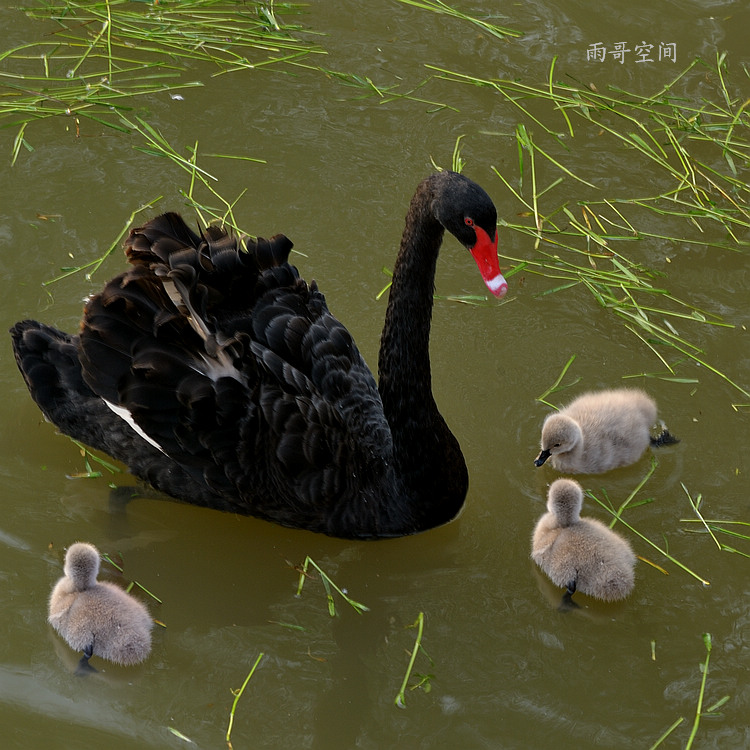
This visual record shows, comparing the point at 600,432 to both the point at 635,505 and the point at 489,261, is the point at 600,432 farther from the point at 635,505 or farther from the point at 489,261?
the point at 489,261

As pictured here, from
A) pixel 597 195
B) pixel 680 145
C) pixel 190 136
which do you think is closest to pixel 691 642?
pixel 597 195

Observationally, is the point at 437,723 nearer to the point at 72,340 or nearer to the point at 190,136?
the point at 72,340

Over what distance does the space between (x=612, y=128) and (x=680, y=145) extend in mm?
361

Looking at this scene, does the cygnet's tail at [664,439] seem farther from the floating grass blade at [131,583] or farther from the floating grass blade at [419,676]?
the floating grass blade at [131,583]

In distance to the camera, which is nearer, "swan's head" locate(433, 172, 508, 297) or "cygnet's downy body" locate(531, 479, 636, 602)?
"swan's head" locate(433, 172, 508, 297)

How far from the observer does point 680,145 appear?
17.2ft

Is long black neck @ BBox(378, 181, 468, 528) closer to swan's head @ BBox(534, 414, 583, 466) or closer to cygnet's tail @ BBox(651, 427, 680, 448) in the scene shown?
swan's head @ BBox(534, 414, 583, 466)

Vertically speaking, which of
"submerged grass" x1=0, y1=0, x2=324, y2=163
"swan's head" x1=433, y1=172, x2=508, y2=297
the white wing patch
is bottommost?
the white wing patch

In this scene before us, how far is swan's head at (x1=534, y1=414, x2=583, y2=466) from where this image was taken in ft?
12.2

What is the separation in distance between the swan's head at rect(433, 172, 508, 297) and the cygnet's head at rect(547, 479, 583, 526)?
0.72 m

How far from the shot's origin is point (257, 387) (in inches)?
138

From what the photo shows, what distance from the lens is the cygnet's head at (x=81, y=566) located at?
321cm

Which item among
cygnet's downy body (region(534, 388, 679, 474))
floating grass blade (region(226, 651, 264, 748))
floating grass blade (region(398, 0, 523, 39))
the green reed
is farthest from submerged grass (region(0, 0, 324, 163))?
floating grass blade (region(226, 651, 264, 748))

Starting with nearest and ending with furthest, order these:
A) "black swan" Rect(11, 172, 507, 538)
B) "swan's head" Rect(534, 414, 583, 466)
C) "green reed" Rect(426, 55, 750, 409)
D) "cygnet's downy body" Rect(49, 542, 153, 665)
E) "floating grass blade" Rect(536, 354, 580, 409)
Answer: "cygnet's downy body" Rect(49, 542, 153, 665), "black swan" Rect(11, 172, 507, 538), "swan's head" Rect(534, 414, 583, 466), "floating grass blade" Rect(536, 354, 580, 409), "green reed" Rect(426, 55, 750, 409)
